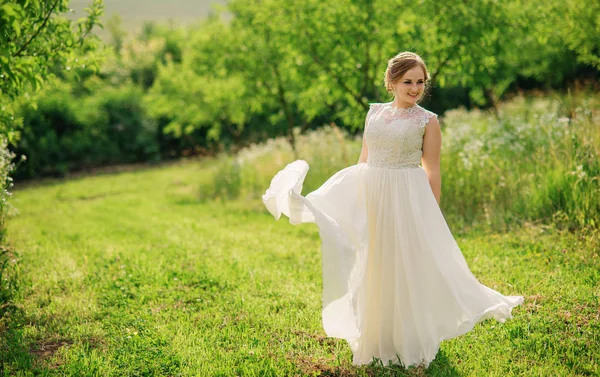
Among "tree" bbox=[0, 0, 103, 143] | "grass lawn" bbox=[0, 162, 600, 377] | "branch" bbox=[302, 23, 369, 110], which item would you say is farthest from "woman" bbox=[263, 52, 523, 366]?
"branch" bbox=[302, 23, 369, 110]

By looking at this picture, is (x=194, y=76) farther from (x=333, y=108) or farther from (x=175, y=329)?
(x=175, y=329)

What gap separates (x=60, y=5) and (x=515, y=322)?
5.44m

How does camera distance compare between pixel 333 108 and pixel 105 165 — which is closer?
pixel 333 108

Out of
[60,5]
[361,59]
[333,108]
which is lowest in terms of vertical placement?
[333,108]

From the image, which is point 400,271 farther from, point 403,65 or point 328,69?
point 328,69

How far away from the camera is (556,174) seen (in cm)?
666

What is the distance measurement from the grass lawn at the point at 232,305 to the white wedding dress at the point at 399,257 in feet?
1.00

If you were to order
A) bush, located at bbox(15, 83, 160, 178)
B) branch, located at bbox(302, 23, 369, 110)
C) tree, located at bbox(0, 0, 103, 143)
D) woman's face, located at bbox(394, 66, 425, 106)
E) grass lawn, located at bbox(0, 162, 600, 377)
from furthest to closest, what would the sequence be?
bush, located at bbox(15, 83, 160, 178) < branch, located at bbox(302, 23, 369, 110) < tree, located at bbox(0, 0, 103, 143) < grass lawn, located at bbox(0, 162, 600, 377) < woman's face, located at bbox(394, 66, 425, 106)

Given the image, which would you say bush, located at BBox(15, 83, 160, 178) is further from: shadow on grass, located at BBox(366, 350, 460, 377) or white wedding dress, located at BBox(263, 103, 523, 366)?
shadow on grass, located at BBox(366, 350, 460, 377)

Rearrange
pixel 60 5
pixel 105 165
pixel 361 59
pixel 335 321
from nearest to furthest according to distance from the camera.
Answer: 1. pixel 335 321
2. pixel 60 5
3. pixel 361 59
4. pixel 105 165

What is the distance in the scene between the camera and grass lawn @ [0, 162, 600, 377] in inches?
153

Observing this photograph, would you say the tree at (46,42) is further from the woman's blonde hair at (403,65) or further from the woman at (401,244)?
the woman's blonde hair at (403,65)

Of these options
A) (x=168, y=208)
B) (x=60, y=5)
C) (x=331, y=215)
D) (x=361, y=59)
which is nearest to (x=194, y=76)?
(x=168, y=208)

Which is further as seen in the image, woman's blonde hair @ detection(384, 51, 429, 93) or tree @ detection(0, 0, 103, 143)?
tree @ detection(0, 0, 103, 143)
